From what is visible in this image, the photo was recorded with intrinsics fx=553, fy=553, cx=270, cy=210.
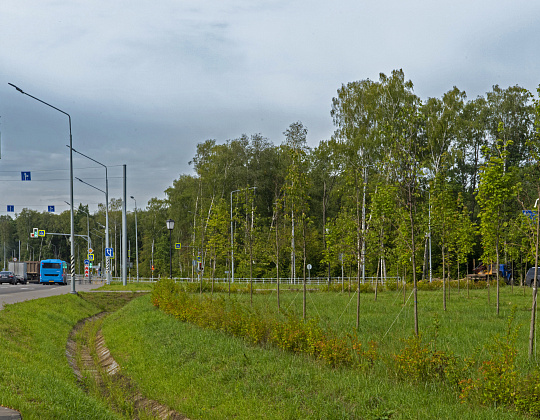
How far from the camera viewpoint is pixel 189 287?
3725 cm

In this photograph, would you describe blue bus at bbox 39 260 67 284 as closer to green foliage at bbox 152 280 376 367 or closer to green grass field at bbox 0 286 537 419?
green grass field at bbox 0 286 537 419

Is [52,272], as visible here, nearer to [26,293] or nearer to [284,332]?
[26,293]

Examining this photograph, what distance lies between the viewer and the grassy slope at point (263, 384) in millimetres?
7750

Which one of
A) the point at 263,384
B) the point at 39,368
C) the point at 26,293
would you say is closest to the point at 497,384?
the point at 263,384

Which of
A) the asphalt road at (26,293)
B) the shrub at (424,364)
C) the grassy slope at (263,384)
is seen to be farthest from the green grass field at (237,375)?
the asphalt road at (26,293)

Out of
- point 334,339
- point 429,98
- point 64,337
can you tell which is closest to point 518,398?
point 334,339

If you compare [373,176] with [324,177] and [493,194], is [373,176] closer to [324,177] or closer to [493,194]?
[324,177]

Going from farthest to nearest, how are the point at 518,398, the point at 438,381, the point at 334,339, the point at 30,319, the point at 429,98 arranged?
1. the point at 429,98
2. the point at 30,319
3. the point at 334,339
4. the point at 438,381
5. the point at 518,398

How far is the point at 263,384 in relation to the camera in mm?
9664

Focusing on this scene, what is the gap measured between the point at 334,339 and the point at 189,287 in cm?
2745

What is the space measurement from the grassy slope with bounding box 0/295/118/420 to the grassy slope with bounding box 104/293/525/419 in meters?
1.61

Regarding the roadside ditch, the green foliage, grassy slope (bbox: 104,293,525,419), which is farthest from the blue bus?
grassy slope (bbox: 104,293,525,419)

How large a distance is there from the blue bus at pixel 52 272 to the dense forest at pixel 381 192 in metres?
15.5

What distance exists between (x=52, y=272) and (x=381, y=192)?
197 ft
